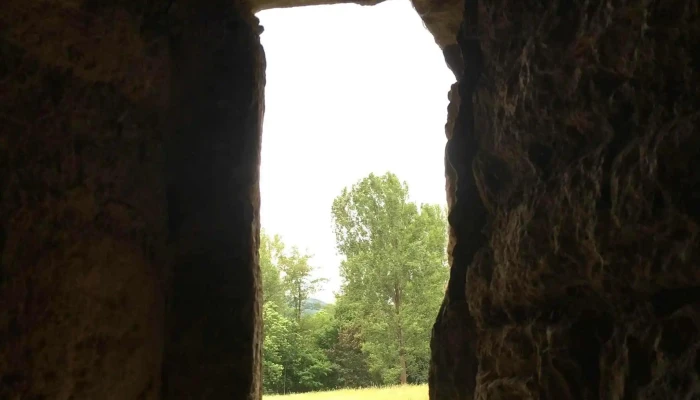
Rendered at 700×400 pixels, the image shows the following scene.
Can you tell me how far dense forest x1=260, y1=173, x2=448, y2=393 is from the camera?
1066 cm

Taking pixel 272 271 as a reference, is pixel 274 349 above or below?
below

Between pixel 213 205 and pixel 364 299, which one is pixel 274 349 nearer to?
pixel 364 299

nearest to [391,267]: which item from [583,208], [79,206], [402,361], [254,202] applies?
[402,361]

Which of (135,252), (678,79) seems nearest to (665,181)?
(678,79)

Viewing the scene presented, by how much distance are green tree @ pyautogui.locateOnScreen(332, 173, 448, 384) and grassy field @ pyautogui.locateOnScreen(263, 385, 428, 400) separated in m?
1.06

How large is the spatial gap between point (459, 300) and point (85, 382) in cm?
211

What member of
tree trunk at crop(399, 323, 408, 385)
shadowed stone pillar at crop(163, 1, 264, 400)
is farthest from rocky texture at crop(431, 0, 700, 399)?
tree trunk at crop(399, 323, 408, 385)

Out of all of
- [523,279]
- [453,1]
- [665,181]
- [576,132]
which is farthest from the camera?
[453,1]

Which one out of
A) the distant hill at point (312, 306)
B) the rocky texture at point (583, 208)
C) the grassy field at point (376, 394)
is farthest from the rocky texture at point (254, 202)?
the distant hill at point (312, 306)

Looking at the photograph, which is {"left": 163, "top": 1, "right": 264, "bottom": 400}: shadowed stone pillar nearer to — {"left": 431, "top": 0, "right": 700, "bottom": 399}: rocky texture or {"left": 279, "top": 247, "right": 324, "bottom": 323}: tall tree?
{"left": 431, "top": 0, "right": 700, "bottom": 399}: rocky texture

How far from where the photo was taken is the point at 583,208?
241cm

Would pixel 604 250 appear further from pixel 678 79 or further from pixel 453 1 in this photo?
pixel 453 1

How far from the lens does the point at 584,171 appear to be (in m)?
2.46

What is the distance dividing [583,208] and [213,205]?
234 cm
